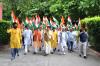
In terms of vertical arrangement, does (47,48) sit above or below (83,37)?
below

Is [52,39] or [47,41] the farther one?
[52,39]

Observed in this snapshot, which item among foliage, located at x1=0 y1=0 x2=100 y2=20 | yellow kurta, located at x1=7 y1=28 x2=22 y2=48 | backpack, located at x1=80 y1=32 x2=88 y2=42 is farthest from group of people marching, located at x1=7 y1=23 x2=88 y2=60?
foliage, located at x1=0 y1=0 x2=100 y2=20

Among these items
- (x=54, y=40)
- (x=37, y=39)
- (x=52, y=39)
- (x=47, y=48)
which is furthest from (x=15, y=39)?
(x=54, y=40)

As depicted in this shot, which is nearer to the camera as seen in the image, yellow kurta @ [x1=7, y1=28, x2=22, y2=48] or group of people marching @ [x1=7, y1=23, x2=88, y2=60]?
yellow kurta @ [x1=7, y1=28, x2=22, y2=48]

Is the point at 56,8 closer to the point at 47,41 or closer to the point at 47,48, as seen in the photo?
the point at 47,41

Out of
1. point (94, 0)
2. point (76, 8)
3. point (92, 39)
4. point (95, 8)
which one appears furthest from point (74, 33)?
point (76, 8)

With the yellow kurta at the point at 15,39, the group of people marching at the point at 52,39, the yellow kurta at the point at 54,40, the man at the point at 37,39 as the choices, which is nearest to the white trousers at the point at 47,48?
the group of people marching at the point at 52,39

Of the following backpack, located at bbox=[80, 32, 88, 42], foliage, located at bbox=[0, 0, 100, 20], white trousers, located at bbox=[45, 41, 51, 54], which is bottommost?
white trousers, located at bbox=[45, 41, 51, 54]

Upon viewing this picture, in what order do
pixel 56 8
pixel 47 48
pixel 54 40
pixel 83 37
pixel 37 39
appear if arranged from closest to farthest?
pixel 83 37, pixel 47 48, pixel 37 39, pixel 54 40, pixel 56 8

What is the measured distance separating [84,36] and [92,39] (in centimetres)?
468

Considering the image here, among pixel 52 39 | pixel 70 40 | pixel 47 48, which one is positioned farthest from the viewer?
pixel 70 40

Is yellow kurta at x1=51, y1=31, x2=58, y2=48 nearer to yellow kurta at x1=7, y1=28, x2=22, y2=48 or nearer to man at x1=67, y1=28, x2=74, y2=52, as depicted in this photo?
man at x1=67, y1=28, x2=74, y2=52

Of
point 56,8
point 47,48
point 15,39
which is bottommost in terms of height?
point 47,48

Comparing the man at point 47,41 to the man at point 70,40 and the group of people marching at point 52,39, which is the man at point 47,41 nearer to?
the group of people marching at point 52,39
